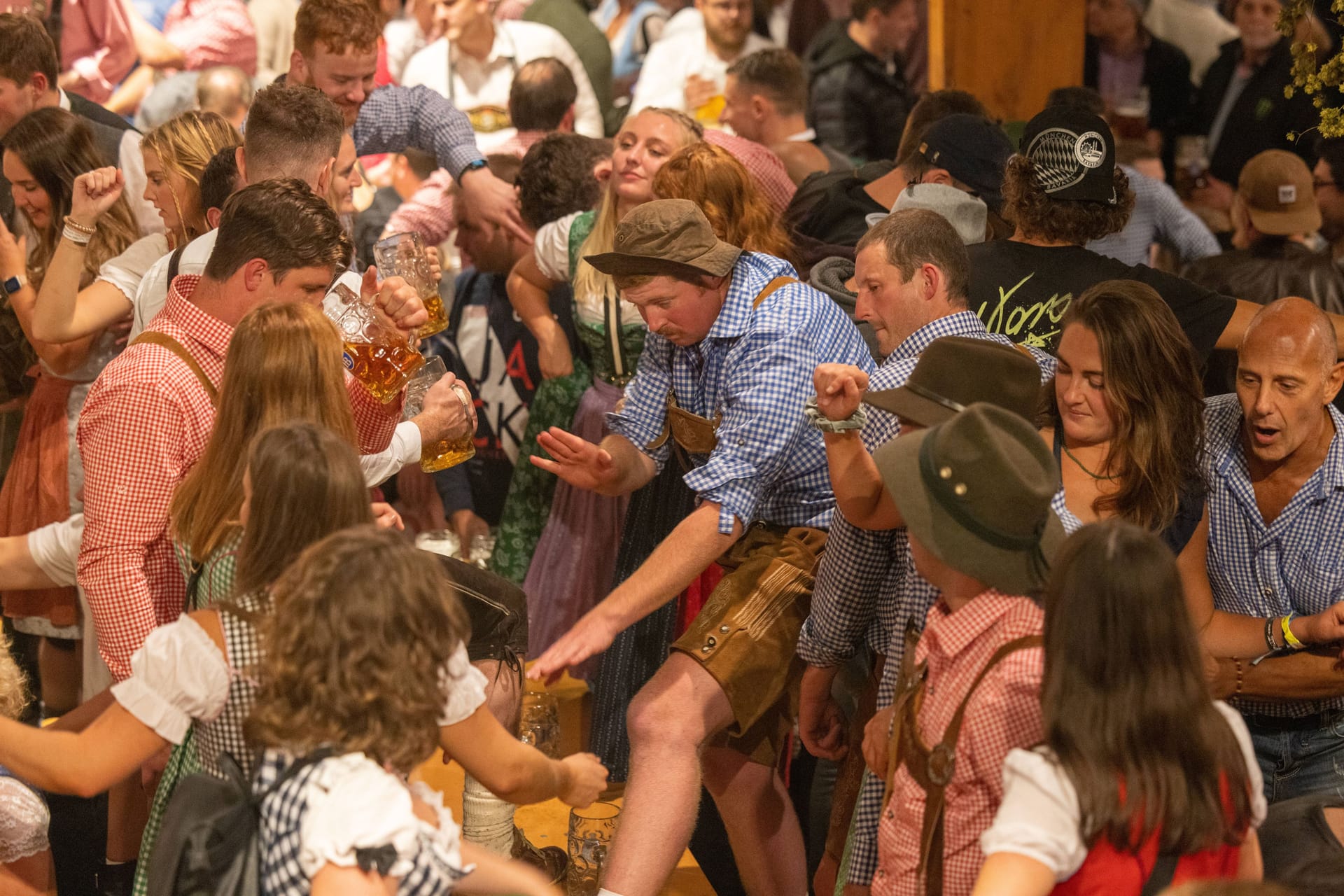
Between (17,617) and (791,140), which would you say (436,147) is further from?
(17,617)

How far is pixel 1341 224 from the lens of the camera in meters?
4.64

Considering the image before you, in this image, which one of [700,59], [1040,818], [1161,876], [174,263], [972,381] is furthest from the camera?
[700,59]

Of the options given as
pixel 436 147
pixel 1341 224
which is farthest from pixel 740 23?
pixel 1341 224

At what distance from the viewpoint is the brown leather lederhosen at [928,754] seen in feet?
6.73

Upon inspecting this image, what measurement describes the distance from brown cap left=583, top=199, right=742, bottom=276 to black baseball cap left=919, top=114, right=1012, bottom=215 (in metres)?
1.20

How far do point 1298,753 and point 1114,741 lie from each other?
116 cm

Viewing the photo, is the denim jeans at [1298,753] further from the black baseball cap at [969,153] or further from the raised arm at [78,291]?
the raised arm at [78,291]

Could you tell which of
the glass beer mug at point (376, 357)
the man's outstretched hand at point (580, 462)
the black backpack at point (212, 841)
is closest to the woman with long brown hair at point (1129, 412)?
the man's outstretched hand at point (580, 462)

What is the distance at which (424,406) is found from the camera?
3273 mm

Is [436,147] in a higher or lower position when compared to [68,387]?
higher

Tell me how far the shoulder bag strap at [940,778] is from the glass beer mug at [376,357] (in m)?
1.43

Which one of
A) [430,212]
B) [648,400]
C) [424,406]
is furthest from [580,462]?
[430,212]

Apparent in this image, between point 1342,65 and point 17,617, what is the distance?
3412mm

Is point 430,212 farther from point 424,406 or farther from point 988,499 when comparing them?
point 988,499
